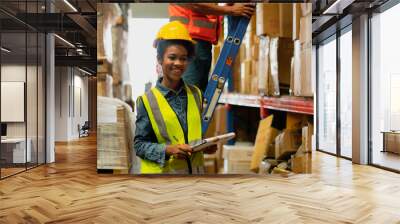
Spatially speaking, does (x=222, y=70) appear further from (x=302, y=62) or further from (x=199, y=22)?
(x=302, y=62)

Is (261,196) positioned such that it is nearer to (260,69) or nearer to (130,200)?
(130,200)

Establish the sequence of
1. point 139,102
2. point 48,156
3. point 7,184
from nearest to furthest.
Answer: point 7,184, point 139,102, point 48,156

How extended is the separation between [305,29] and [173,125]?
2.44 meters

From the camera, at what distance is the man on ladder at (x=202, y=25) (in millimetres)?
6117

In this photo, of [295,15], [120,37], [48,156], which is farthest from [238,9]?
[48,156]

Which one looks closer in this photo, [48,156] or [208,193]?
[208,193]

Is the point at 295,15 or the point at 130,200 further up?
the point at 295,15

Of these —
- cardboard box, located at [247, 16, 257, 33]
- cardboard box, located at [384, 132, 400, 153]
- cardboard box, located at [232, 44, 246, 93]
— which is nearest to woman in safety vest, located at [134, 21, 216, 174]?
cardboard box, located at [232, 44, 246, 93]

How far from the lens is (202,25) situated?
616 cm

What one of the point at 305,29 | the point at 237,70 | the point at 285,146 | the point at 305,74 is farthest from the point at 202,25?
the point at 285,146

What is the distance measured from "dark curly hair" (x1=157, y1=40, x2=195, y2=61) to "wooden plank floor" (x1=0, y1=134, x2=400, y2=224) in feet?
5.90

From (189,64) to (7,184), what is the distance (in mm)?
3021

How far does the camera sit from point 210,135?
616 cm

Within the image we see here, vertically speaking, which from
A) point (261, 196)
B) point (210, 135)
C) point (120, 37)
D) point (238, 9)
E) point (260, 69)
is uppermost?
point (238, 9)
